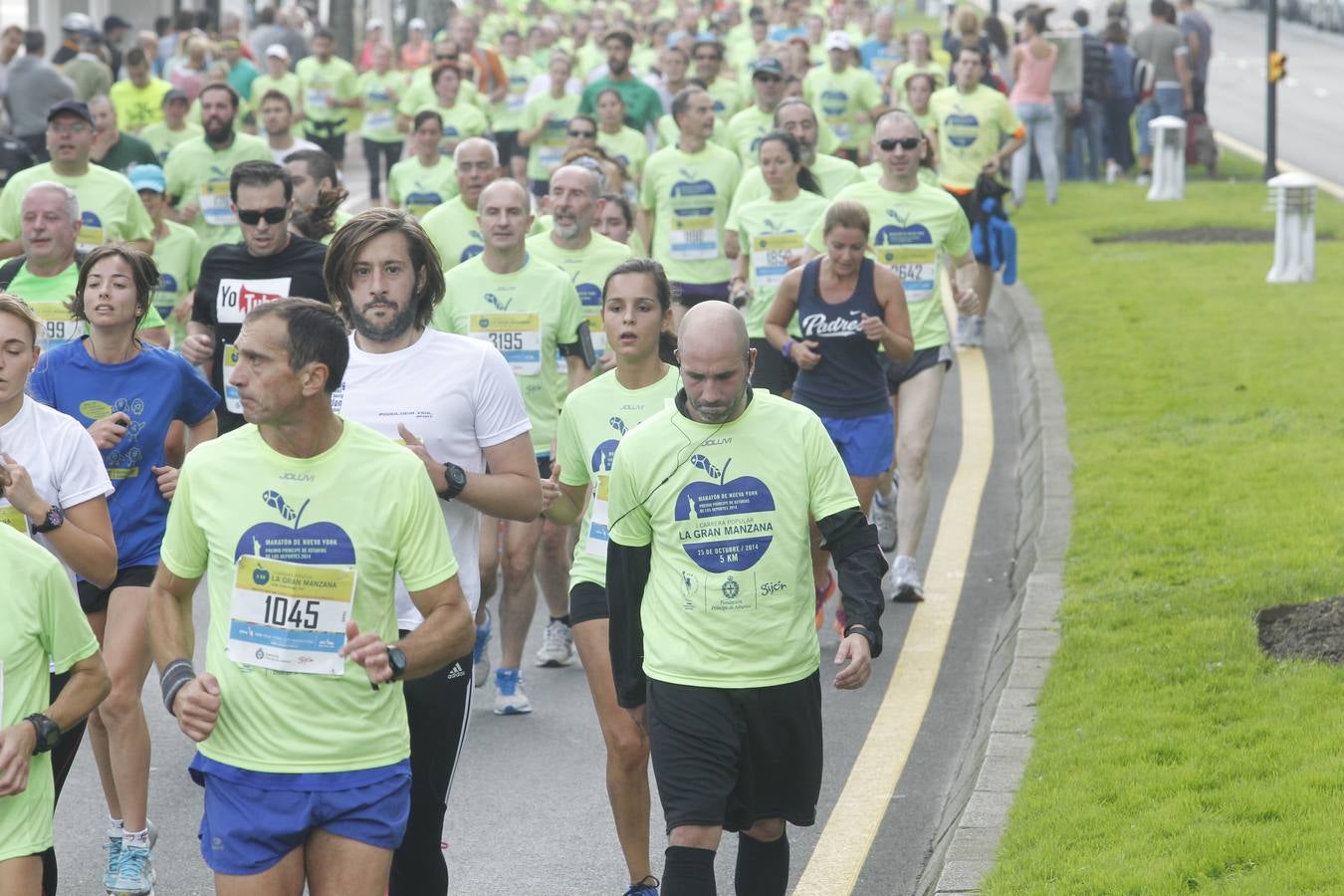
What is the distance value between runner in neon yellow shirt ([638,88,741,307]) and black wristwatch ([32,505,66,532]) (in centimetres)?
745

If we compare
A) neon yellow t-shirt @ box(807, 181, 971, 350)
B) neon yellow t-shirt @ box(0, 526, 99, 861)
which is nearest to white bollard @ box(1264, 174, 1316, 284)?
neon yellow t-shirt @ box(807, 181, 971, 350)

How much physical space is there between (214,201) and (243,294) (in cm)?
495

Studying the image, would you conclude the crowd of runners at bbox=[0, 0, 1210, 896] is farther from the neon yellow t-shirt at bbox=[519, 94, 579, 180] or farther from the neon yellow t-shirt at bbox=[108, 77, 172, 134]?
the neon yellow t-shirt at bbox=[108, 77, 172, 134]

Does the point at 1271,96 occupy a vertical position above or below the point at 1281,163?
above

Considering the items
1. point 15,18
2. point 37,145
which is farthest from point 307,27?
point 37,145

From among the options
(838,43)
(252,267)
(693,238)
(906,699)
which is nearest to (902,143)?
(693,238)

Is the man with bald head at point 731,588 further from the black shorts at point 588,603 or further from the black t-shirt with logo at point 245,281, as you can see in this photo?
the black t-shirt with logo at point 245,281

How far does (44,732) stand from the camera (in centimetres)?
465

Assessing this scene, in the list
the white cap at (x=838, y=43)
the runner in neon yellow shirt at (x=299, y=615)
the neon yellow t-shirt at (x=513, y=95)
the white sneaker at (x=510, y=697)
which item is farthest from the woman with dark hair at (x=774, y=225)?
the neon yellow t-shirt at (x=513, y=95)

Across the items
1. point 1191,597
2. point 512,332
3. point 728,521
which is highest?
point 728,521

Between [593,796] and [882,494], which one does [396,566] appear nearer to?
[593,796]

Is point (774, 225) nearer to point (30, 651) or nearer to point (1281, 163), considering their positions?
point (30, 651)

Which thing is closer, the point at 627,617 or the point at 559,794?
the point at 627,617

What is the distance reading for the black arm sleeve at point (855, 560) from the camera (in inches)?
213
